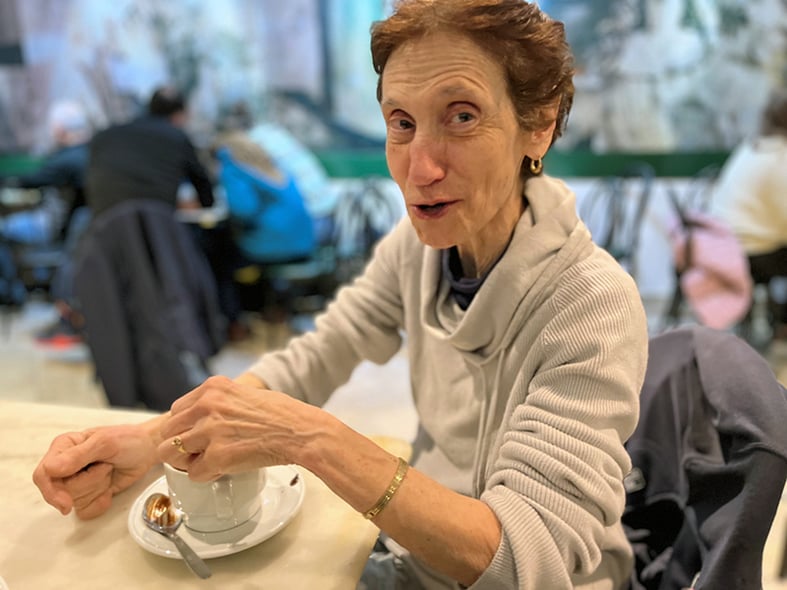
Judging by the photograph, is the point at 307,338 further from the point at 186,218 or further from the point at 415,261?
the point at 186,218

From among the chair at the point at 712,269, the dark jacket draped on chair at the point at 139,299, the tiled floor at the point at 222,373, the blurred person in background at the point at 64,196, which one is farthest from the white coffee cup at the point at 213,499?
the blurred person in background at the point at 64,196

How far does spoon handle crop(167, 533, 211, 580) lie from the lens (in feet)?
2.63

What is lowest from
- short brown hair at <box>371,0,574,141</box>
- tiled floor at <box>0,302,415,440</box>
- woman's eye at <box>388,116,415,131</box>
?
tiled floor at <box>0,302,415,440</box>

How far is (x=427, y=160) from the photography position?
0.94 meters

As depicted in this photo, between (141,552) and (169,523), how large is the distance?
0.05 m

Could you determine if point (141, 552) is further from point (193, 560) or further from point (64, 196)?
point (64, 196)

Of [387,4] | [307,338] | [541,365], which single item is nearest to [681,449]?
[541,365]

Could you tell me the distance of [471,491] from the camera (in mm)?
1037

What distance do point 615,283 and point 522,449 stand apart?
26 cm

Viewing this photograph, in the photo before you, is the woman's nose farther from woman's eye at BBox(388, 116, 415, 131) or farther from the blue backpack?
the blue backpack

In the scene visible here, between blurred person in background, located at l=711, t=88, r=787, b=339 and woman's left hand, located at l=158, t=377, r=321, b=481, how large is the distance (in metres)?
3.19

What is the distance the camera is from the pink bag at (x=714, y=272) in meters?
3.24

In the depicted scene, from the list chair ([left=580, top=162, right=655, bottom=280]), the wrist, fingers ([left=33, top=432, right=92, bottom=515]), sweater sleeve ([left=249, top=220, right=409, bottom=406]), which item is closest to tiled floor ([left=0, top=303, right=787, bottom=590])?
chair ([left=580, top=162, right=655, bottom=280])

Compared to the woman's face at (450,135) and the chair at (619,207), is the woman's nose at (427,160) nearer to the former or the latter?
the woman's face at (450,135)
